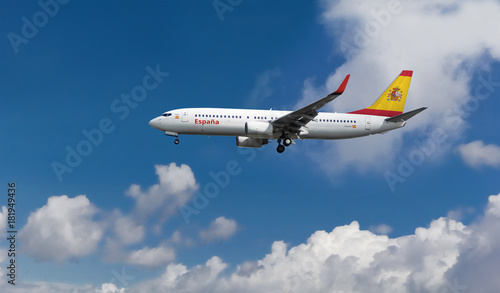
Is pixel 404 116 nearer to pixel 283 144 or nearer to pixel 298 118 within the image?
pixel 298 118

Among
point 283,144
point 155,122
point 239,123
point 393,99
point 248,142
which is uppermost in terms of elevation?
point 393,99

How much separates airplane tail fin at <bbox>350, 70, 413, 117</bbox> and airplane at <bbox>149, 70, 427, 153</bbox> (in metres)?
0.52

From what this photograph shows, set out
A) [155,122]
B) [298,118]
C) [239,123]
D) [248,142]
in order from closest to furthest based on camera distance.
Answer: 1. [298,118]
2. [239,123]
3. [155,122]
4. [248,142]

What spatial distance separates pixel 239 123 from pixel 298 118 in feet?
20.2

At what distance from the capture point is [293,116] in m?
52.6

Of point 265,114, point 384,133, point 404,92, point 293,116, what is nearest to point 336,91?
point 293,116

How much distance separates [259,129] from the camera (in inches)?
2108

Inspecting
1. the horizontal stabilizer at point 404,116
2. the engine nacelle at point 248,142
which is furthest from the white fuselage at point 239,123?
the horizontal stabilizer at point 404,116

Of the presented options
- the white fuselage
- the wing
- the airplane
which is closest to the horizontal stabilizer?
the airplane

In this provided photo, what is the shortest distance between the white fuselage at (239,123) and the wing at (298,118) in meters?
0.92

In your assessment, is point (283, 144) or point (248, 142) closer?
point (283, 144)

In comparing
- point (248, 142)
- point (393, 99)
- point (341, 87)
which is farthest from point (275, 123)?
point (393, 99)

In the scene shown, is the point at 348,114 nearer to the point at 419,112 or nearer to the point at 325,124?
the point at 325,124

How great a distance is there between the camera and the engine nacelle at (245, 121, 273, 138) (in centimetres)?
5325
